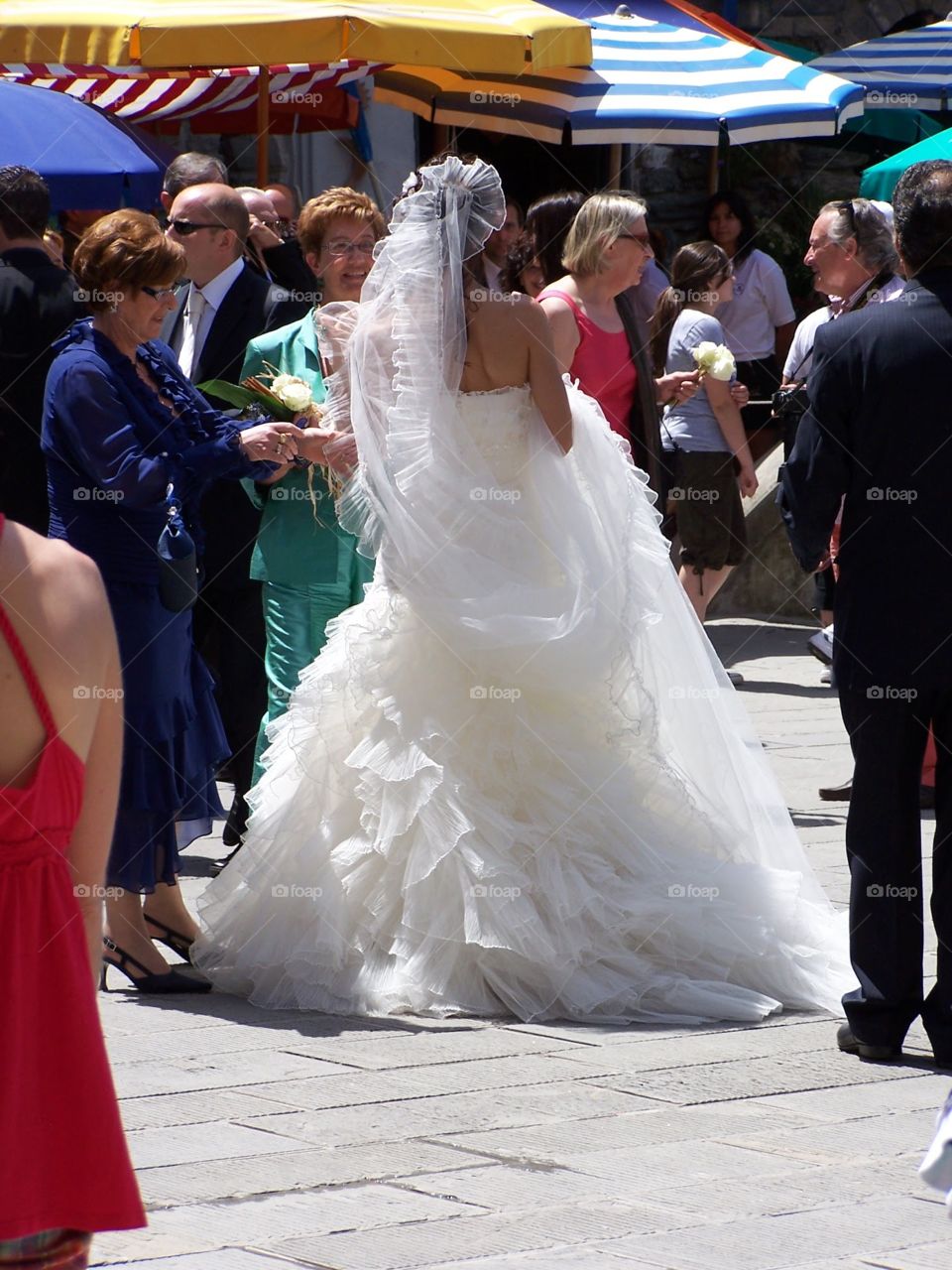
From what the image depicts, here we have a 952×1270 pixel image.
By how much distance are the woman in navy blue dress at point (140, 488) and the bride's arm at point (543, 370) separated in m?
0.65

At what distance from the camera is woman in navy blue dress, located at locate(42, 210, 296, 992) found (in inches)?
196

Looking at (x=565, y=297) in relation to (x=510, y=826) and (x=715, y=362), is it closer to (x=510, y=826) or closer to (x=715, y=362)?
(x=715, y=362)

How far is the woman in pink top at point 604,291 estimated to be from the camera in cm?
649

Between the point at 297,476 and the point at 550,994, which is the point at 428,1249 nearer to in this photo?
the point at 550,994

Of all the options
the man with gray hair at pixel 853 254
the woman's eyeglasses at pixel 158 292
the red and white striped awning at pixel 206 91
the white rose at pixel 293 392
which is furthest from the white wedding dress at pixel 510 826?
the red and white striped awning at pixel 206 91

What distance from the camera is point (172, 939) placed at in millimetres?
5469

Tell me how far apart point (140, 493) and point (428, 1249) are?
7.06 feet

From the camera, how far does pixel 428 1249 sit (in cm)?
345

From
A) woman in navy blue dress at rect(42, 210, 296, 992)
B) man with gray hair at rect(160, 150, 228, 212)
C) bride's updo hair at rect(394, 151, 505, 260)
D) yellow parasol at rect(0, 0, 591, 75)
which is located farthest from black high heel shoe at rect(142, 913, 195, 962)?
yellow parasol at rect(0, 0, 591, 75)

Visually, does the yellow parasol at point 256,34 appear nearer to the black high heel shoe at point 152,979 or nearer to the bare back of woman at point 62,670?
the black high heel shoe at point 152,979

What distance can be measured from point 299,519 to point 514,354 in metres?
1.06

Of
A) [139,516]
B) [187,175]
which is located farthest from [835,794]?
[139,516]

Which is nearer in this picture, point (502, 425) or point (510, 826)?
point (510, 826)

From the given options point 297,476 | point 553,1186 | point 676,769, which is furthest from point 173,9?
point 553,1186
